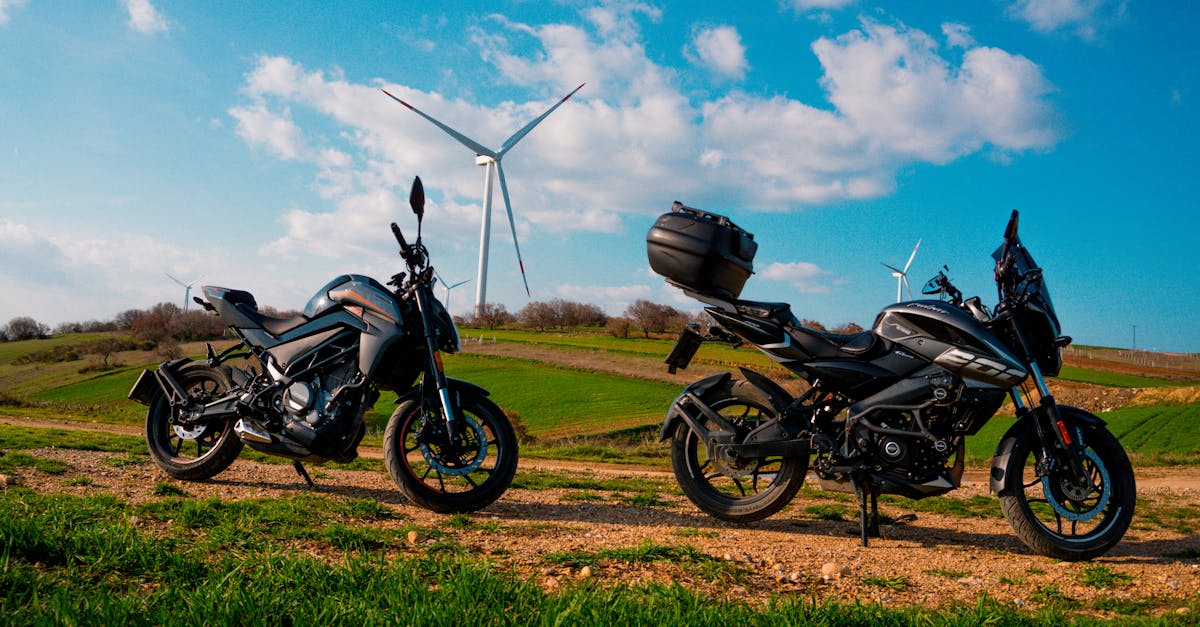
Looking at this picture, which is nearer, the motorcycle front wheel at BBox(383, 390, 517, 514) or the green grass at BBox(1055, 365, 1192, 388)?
the motorcycle front wheel at BBox(383, 390, 517, 514)

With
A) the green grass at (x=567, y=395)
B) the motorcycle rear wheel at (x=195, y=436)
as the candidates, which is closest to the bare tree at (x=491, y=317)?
the green grass at (x=567, y=395)

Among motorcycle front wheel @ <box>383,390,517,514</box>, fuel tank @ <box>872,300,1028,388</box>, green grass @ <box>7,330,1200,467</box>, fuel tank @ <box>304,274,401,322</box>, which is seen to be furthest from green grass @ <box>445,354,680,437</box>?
fuel tank @ <box>872,300,1028,388</box>

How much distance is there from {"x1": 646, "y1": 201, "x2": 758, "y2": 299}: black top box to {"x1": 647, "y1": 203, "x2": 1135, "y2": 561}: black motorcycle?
1 centimetres

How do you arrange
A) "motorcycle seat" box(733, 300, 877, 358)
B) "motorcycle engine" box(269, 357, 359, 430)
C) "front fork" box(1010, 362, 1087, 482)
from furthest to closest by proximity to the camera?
"motorcycle engine" box(269, 357, 359, 430), "motorcycle seat" box(733, 300, 877, 358), "front fork" box(1010, 362, 1087, 482)

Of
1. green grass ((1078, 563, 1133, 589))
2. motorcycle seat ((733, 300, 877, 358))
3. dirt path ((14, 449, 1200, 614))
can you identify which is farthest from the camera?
motorcycle seat ((733, 300, 877, 358))

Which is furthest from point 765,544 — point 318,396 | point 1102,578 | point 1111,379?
point 1111,379

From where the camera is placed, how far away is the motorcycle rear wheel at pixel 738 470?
558 cm

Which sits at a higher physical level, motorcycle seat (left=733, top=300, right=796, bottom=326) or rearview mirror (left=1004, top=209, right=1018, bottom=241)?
rearview mirror (left=1004, top=209, right=1018, bottom=241)

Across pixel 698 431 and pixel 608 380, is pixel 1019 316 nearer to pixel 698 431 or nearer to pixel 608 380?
pixel 698 431

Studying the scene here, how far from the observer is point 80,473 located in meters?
6.26

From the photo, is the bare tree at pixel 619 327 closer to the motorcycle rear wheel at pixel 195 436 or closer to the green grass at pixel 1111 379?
the green grass at pixel 1111 379

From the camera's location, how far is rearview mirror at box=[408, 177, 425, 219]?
19.7ft

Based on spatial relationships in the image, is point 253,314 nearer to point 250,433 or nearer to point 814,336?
point 250,433

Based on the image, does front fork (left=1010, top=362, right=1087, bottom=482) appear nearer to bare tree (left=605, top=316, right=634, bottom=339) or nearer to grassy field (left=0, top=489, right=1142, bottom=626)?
grassy field (left=0, top=489, right=1142, bottom=626)
